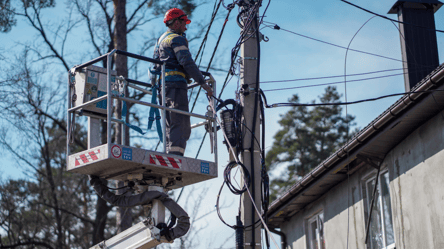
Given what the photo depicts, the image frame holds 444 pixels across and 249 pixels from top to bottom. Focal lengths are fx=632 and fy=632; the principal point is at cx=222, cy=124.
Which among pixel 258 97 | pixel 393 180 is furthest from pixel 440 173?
pixel 258 97

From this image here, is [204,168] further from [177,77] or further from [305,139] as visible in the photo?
[305,139]

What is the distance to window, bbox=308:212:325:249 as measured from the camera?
16891 millimetres

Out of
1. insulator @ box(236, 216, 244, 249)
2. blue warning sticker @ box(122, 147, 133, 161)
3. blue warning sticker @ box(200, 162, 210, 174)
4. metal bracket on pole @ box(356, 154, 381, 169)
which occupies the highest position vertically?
metal bracket on pole @ box(356, 154, 381, 169)

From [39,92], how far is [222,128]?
13.4 meters

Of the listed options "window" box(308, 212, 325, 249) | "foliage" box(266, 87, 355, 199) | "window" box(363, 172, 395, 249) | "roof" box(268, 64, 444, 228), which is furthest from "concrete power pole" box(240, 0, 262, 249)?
"foliage" box(266, 87, 355, 199)

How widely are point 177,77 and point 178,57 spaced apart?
12.5 inches

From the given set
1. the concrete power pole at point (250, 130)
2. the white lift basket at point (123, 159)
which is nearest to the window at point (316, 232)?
the concrete power pole at point (250, 130)

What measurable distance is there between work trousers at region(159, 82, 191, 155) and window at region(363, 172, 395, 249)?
5.91 m

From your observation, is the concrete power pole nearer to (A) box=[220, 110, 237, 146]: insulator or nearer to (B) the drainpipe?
(A) box=[220, 110, 237, 146]: insulator

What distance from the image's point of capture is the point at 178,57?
9.05m

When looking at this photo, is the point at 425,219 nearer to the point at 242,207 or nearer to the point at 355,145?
the point at 355,145

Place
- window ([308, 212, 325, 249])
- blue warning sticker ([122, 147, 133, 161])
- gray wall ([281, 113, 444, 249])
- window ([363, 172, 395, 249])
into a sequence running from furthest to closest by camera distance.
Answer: window ([308, 212, 325, 249]) < window ([363, 172, 395, 249]) < gray wall ([281, 113, 444, 249]) < blue warning sticker ([122, 147, 133, 161])

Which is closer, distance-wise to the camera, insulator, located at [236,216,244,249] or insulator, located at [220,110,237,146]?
insulator, located at [236,216,244,249]

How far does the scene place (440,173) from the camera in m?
11.2
